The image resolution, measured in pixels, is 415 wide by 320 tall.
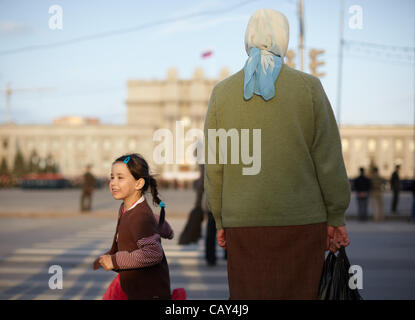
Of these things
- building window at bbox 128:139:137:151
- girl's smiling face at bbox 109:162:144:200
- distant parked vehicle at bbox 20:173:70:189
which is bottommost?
distant parked vehicle at bbox 20:173:70:189

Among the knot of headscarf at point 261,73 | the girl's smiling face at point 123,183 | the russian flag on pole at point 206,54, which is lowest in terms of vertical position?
the girl's smiling face at point 123,183

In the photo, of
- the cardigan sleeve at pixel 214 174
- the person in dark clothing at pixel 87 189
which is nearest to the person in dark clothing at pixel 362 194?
the person in dark clothing at pixel 87 189

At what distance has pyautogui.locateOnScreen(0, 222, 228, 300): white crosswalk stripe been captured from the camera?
18.5 feet

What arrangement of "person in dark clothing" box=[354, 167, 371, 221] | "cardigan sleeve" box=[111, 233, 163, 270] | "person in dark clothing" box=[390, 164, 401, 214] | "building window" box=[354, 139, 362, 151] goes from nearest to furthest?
"cardigan sleeve" box=[111, 233, 163, 270], "person in dark clothing" box=[354, 167, 371, 221], "person in dark clothing" box=[390, 164, 401, 214], "building window" box=[354, 139, 362, 151]

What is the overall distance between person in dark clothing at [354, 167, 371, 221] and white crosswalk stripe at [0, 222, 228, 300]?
22.1 ft

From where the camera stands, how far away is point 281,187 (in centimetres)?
223

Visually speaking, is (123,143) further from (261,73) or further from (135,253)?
(261,73)

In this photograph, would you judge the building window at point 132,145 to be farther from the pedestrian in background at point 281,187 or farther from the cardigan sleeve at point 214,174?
the pedestrian in background at point 281,187

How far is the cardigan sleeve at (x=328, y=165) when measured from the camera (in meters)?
2.31

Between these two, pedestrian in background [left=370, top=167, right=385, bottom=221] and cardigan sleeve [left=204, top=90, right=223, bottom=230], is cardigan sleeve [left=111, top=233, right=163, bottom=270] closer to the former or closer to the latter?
cardigan sleeve [left=204, top=90, right=223, bottom=230]

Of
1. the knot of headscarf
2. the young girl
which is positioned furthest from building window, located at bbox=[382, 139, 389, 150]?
the knot of headscarf

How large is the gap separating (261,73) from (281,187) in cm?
57

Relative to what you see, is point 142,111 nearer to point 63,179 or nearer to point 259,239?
point 63,179

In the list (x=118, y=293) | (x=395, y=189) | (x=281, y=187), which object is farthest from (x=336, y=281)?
(x=395, y=189)
